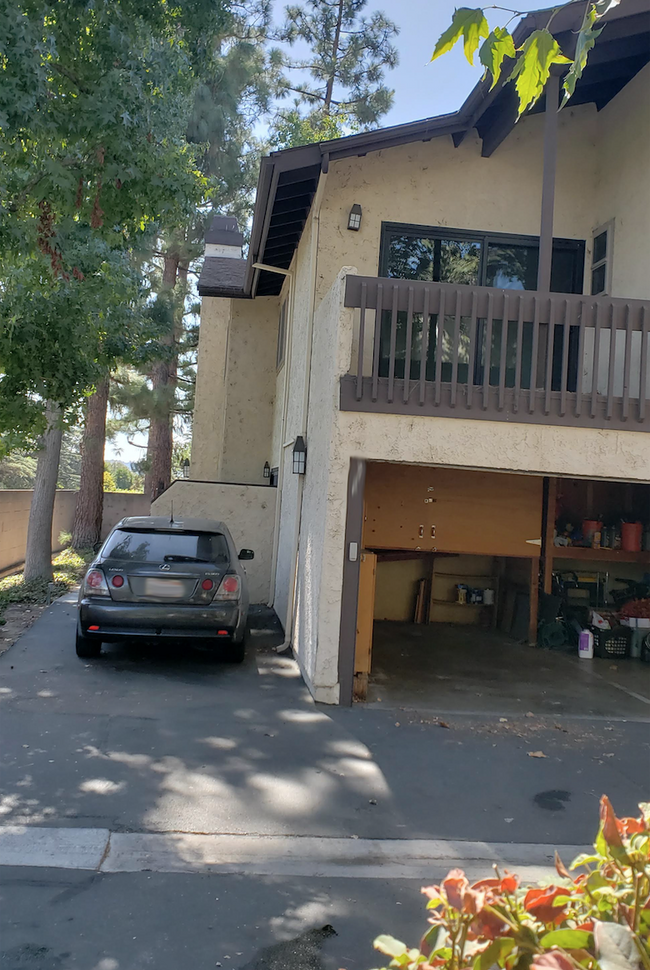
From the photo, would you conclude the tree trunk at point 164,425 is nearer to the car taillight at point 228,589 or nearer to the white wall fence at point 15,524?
the white wall fence at point 15,524

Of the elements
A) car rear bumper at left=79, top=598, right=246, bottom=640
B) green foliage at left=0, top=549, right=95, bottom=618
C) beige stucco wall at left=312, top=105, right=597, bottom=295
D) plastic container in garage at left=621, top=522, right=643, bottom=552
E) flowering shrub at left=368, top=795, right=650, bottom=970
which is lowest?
green foliage at left=0, top=549, right=95, bottom=618

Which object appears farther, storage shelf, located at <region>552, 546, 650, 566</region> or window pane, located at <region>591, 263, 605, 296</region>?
storage shelf, located at <region>552, 546, 650, 566</region>

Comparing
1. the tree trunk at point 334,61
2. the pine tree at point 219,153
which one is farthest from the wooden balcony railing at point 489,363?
the tree trunk at point 334,61

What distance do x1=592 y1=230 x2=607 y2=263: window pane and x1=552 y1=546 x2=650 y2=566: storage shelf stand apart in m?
3.75

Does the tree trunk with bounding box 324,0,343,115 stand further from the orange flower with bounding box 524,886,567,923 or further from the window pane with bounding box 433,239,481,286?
the orange flower with bounding box 524,886,567,923

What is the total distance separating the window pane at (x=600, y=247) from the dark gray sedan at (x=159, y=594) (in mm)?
5817

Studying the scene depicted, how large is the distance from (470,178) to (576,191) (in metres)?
1.38

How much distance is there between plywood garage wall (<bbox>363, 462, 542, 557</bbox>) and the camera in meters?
10.1

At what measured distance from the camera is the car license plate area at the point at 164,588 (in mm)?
8023

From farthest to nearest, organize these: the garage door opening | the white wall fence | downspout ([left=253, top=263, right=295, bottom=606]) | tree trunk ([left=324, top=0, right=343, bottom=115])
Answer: tree trunk ([left=324, top=0, right=343, bottom=115]) → the white wall fence → downspout ([left=253, top=263, right=295, bottom=606]) → the garage door opening

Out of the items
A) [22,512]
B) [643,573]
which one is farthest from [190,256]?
[643,573]

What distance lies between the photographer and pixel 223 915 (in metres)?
3.59

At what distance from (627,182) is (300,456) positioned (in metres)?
4.95

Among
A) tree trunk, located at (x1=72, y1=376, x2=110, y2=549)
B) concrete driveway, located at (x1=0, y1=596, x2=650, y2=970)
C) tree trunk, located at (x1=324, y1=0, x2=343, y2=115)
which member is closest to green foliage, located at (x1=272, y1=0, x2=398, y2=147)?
tree trunk, located at (x1=324, y1=0, x2=343, y2=115)
